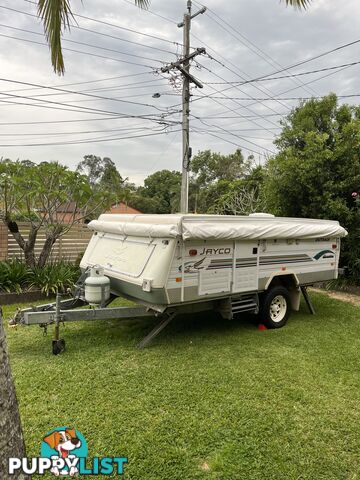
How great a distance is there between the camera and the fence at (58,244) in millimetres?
8320

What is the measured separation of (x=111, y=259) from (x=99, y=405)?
2.37 metres

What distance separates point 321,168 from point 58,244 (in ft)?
24.0

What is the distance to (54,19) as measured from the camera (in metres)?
2.44

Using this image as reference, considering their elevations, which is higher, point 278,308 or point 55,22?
point 55,22

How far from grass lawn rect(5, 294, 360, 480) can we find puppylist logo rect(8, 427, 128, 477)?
→ 0.08 m

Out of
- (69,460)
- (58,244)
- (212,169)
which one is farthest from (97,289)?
(212,169)

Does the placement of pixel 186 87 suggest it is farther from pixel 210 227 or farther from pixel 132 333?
pixel 132 333

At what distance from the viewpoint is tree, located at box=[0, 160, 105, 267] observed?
7.23 m

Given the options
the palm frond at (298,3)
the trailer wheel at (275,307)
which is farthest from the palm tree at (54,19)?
the trailer wheel at (275,307)

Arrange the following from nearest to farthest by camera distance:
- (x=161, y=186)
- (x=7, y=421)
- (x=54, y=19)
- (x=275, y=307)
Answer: (x=7, y=421) → (x=54, y=19) → (x=275, y=307) → (x=161, y=186)

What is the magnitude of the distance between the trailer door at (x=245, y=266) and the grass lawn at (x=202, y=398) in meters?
0.84

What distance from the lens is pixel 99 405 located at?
3361 millimetres

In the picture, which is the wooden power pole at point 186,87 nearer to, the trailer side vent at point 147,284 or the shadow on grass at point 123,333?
the shadow on grass at point 123,333

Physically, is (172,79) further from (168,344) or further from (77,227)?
(168,344)
